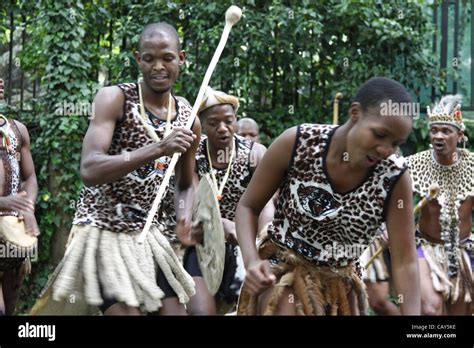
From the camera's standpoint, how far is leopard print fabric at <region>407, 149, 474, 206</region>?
8375mm

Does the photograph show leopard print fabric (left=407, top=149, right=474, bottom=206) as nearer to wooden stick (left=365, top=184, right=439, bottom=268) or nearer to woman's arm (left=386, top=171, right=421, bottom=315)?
wooden stick (left=365, top=184, right=439, bottom=268)

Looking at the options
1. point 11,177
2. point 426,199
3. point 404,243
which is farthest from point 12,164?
point 404,243

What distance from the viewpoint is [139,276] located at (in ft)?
17.6

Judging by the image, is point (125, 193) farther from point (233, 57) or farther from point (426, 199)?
point (233, 57)

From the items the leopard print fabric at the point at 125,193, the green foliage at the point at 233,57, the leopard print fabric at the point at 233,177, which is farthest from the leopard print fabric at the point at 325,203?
the green foliage at the point at 233,57

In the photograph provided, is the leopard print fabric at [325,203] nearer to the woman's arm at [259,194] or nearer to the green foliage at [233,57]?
the woman's arm at [259,194]

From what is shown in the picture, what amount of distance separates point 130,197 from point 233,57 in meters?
5.46

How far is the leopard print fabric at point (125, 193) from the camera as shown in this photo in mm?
5402

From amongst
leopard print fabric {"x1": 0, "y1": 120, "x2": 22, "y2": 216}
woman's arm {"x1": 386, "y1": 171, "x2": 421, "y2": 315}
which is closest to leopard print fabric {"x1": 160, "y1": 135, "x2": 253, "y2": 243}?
leopard print fabric {"x1": 0, "y1": 120, "x2": 22, "y2": 216}

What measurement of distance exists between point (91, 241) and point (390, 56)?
6238mm

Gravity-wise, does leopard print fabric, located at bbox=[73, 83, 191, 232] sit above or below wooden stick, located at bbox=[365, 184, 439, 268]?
above
